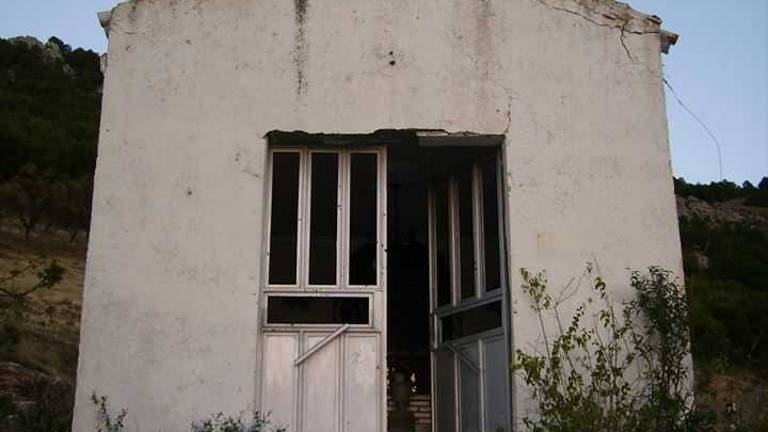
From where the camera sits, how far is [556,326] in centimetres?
714

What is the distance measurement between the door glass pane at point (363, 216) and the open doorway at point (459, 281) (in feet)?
1.38

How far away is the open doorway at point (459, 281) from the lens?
7.64 meters

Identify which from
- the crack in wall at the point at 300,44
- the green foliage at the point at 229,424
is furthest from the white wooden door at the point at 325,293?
the crack in wall at the point at 300,44

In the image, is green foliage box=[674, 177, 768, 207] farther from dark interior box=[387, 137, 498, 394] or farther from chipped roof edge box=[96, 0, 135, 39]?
chipped roof edge box=[96, 0, 135, 39]

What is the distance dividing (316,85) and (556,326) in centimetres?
294

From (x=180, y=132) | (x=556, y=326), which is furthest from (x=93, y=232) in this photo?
(x=556, y=326)

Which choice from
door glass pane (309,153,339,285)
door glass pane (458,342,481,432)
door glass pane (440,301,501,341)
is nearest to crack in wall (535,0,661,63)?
door glass pane (309,153,339,285)

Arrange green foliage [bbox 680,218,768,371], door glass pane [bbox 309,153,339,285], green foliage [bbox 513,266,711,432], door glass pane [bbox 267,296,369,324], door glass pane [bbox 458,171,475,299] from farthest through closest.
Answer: green foliage [bbox 680,218,768,371] → door glass pane [bbox 458,171,475,299] → door glass pane [bbox 309,153,339,285] → door glass pane [bbox 267,296,369,324] → green foliage [bbox 513,266,711,432]

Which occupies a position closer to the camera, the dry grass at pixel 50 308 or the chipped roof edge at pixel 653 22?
the chipped roof edge at pixel 653 22

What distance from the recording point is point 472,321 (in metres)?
8.05

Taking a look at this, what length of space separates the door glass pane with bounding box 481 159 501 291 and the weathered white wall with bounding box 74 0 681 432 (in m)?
0.49

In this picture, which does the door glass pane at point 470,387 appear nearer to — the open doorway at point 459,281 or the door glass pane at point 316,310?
the open doorway at point 459,281

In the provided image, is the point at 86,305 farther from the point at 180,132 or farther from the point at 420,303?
the point at 420,303

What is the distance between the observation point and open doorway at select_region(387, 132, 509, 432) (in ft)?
25.1
